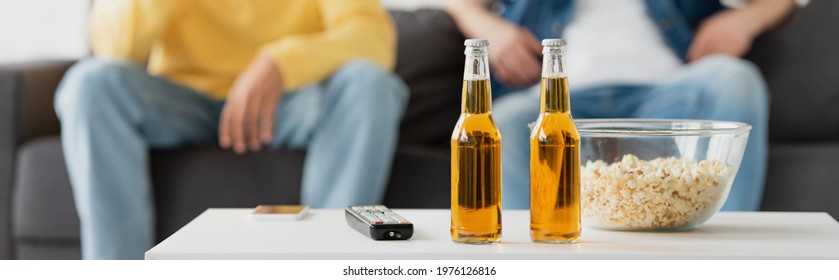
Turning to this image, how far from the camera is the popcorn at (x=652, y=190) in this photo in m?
0.88

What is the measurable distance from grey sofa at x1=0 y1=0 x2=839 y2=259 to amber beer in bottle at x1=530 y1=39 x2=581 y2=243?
905mm

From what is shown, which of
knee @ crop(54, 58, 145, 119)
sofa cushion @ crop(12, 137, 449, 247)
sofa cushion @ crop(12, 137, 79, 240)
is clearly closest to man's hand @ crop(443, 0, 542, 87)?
sofa cushion @ crop(12, 137, 449, 247)

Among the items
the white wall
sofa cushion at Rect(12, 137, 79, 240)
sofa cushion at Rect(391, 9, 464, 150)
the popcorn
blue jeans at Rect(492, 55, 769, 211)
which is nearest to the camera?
the popcorn

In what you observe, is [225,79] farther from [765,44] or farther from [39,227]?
[765,44]

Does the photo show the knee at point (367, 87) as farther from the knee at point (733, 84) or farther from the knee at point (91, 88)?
the knee at point (733, 84)

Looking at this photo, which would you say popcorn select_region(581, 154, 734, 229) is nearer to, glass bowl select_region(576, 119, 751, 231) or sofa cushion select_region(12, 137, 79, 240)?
glass bowl select_region(576, 119, 751, 231)

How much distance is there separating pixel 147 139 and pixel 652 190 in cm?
109

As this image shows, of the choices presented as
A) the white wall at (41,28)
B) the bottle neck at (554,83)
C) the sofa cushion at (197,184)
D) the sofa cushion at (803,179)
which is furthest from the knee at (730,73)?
the white wall at (41,28)

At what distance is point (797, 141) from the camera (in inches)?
74.0

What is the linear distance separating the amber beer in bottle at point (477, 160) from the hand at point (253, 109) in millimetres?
937

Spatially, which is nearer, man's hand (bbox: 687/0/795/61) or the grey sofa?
the grey sofa

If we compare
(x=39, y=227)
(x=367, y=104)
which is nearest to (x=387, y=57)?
(x=367, y=104)

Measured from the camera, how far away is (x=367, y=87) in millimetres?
1663

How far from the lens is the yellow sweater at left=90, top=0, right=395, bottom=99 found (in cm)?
180
